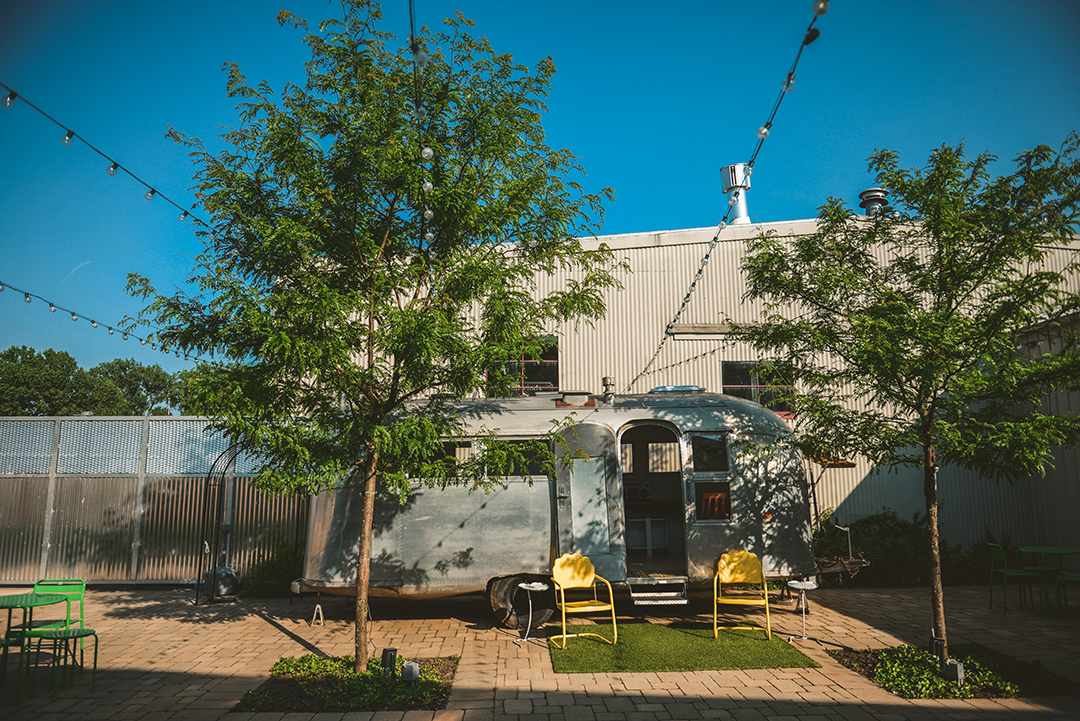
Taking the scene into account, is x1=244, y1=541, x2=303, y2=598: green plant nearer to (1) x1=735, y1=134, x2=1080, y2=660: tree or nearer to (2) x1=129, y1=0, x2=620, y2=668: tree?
(2) x1=129, y1=0, x2=620, y2=668: tree

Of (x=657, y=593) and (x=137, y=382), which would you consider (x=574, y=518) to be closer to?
(x=657, y=593)

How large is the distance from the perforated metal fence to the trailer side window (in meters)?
6.80

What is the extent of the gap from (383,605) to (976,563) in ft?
→ 32.5

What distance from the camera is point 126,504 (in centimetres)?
1080

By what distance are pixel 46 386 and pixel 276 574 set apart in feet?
136

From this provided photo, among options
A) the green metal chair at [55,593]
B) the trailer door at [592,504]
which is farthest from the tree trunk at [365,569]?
the green metal chair at [55,593]

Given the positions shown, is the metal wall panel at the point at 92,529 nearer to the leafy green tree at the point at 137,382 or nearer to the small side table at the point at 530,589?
the small side table at the point at 530,589

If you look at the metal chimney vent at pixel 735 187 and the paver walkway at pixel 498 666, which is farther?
the metal chimney vent at pixel 735 187

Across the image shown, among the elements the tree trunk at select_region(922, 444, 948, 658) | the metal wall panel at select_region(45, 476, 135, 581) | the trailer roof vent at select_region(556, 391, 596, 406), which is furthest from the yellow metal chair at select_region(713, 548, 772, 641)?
A: the metal wall panel at select_region(45, 476, 135, 581)

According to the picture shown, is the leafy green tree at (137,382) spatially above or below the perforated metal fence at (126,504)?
above

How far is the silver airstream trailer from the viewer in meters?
7.43

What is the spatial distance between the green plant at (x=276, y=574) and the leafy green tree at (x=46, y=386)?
3623cm

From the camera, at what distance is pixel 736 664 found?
624 cm

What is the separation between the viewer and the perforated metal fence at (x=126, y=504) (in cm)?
1055
